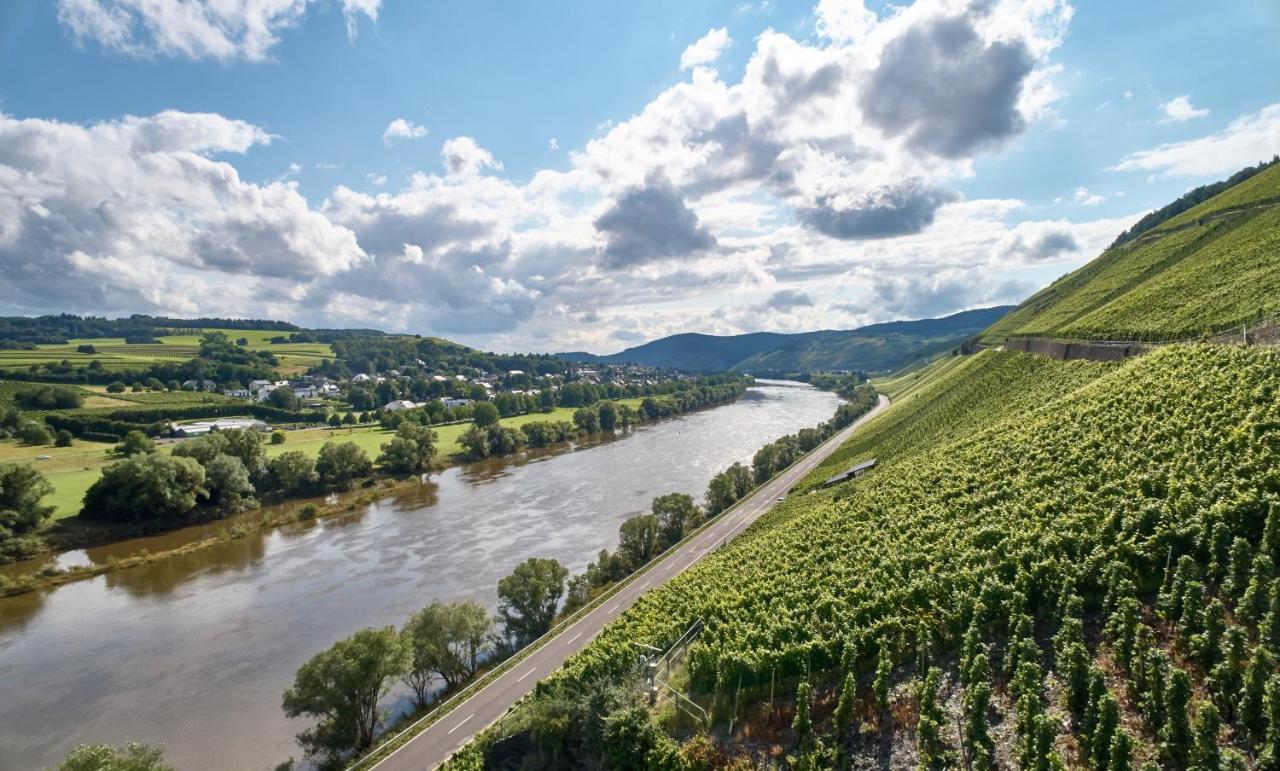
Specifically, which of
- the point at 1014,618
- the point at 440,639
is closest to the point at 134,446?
the point at 440,639

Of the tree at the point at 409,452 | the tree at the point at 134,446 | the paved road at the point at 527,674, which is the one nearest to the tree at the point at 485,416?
the tree at the point at 409,452

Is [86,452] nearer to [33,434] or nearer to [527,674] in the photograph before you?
[33,434]

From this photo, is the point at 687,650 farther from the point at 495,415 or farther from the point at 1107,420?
the point at 495,415

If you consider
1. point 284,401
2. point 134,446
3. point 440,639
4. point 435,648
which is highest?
point 284,401

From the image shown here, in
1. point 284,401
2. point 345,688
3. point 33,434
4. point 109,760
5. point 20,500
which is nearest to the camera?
point 109,760

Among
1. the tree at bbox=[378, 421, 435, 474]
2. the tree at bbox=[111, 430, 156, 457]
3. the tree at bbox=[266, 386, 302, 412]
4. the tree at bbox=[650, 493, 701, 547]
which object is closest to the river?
the tree at bbox=[650, 493, 701, 547]

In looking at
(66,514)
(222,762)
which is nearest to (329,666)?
(222,762)
